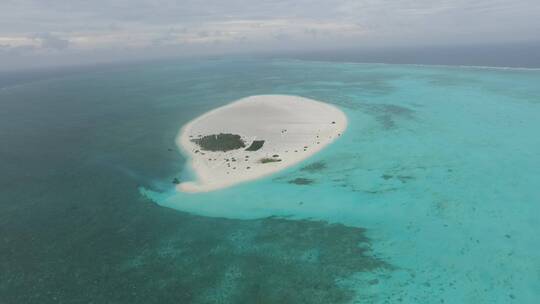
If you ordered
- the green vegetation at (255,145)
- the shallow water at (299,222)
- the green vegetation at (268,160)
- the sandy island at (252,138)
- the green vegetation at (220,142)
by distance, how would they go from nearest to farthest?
the shallow water at (299,222)
the sandy island at (252,138)
the green vegetation at (268,160)
the green vegetation at (255,145)
the green vegetation at (220,142)

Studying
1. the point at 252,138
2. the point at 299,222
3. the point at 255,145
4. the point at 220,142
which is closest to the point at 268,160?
the point at 255,145

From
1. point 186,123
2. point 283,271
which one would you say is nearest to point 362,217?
point 283,271

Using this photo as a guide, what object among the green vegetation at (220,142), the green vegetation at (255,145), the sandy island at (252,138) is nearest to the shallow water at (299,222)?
the sandy island at (252,138)

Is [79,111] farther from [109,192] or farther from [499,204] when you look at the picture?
[499,204]

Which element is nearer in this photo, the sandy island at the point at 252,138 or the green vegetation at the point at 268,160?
the sandy island at the point at 252,138

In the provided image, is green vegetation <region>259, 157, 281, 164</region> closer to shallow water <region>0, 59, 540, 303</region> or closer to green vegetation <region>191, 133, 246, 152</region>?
shallow water <region>0, 59, 540, 303</region>

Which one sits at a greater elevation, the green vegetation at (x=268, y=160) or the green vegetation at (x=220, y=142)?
the green vegetation at (x=220, y=142)

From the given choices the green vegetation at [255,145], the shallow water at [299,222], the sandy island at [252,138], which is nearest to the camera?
the shallow water at [299,222]

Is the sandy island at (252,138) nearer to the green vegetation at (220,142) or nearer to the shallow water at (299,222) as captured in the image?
the green vegetation at (220,142)
